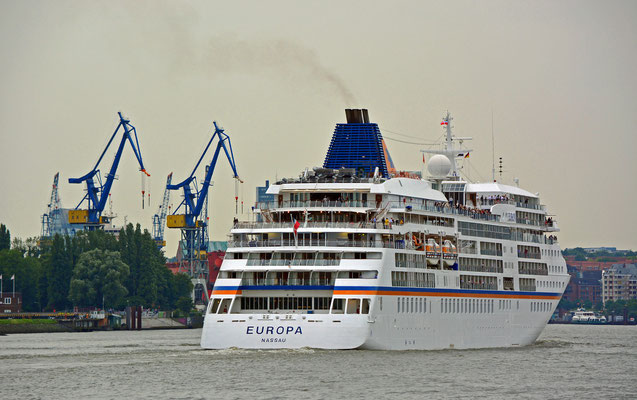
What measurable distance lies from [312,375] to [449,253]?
85.4 ft

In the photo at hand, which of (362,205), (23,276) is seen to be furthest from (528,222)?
(23,276)

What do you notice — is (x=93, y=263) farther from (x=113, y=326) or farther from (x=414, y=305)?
(x=414, y=305)

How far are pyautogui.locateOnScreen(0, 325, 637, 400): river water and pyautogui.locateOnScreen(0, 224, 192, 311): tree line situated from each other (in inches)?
3550

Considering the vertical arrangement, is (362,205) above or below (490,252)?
above

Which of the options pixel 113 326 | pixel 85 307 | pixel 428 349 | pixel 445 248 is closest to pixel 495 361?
pixel 428 349

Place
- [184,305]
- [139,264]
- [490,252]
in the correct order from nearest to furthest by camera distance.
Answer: [490,252], [139,264], [184,305]

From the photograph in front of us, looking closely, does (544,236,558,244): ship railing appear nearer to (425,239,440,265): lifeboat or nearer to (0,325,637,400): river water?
(425,239,440,265): lifeboat

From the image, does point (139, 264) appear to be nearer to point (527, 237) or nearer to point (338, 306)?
point (527, 237)

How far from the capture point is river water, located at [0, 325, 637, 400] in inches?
2562

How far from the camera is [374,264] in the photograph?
82.6 m

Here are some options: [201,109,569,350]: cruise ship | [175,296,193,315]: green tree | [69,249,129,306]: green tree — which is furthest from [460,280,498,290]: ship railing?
[175,296,193,315]: green tree

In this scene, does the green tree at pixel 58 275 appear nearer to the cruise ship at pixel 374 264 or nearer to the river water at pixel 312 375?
the cruise ship at pixel 374 264

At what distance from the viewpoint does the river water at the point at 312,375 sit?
65.1 m

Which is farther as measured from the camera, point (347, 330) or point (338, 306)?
point (338, 306)
